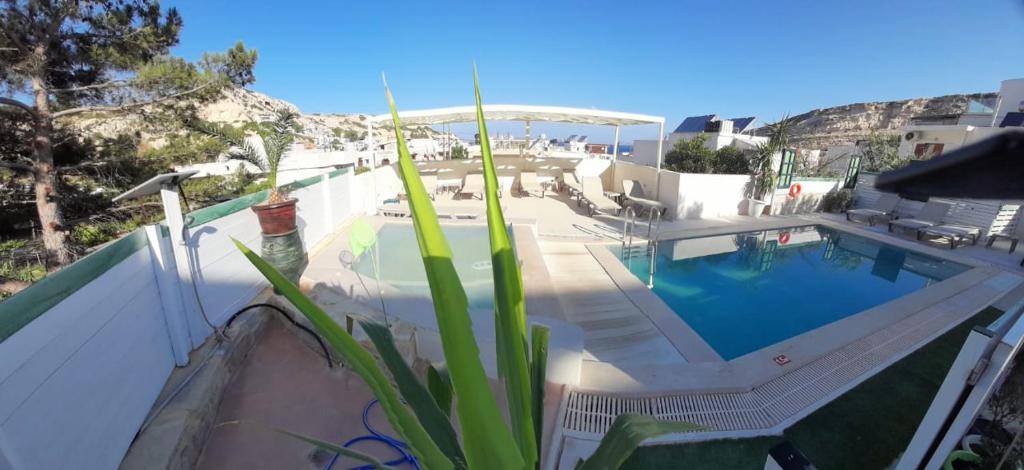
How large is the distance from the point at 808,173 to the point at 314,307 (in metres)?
18.8

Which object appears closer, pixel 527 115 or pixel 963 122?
pixel 527 115

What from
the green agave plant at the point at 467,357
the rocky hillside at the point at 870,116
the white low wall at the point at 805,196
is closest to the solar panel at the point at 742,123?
the rocky hillside at the point at 870,116

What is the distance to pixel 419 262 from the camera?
22.8 ft

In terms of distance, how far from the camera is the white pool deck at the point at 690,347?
3090 millimetres

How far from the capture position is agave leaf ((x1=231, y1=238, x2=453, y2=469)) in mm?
576

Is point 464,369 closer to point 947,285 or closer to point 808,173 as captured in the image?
point 947,285

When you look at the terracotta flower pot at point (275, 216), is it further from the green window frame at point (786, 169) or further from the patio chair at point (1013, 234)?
the patio chair at point (1013, 234)

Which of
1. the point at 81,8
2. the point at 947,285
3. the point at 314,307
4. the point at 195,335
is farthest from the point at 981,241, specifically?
the point at 81,8

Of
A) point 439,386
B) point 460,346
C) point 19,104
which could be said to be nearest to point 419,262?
point 439,386

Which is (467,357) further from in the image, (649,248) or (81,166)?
(81,166)

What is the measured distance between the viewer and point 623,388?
10.6 feet

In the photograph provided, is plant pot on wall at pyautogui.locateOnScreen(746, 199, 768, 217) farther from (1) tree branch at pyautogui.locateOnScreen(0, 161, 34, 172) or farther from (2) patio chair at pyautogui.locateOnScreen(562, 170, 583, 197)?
(1) tree branch at pyautogui.locateOnScreen(0, 161, 34, 172)

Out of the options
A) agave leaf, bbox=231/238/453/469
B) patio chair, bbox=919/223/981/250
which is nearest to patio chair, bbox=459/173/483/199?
patio chair, bbox=919/223/981/250

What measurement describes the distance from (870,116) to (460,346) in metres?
56.4
